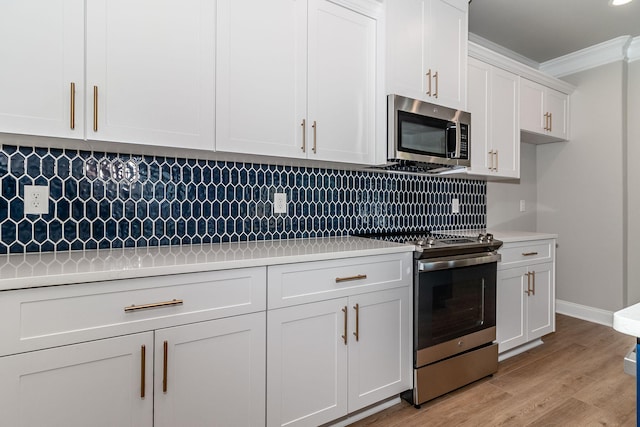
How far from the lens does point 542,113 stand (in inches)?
132

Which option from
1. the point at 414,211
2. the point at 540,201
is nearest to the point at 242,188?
the point at 414,211

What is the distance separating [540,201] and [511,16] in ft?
6.58

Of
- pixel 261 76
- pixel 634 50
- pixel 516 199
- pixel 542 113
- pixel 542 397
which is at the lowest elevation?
pixel 542 397

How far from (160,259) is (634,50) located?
14.3 feet

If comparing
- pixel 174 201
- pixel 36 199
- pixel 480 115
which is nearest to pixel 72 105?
pixel 36 199

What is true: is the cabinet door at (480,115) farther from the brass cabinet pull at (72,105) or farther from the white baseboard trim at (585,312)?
the brass cabinet pull at (72,105)

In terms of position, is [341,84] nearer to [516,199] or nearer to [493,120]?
[493,120]

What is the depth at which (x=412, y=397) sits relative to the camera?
6.65ft

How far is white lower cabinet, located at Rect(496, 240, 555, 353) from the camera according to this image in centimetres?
258

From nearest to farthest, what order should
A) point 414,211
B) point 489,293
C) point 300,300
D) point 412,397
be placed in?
point 300,300 < point 412,397 < point 489,293 < point 414,211

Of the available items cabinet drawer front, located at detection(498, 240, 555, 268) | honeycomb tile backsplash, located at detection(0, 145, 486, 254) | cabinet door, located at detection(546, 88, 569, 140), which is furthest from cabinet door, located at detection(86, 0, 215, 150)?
cabinet door, located at detection(546, 88, 569, 140)

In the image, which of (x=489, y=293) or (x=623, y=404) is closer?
(x=623, y=404)

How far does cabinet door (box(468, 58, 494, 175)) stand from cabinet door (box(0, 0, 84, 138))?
2.44m

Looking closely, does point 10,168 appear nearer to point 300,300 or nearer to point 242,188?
point 242,188
